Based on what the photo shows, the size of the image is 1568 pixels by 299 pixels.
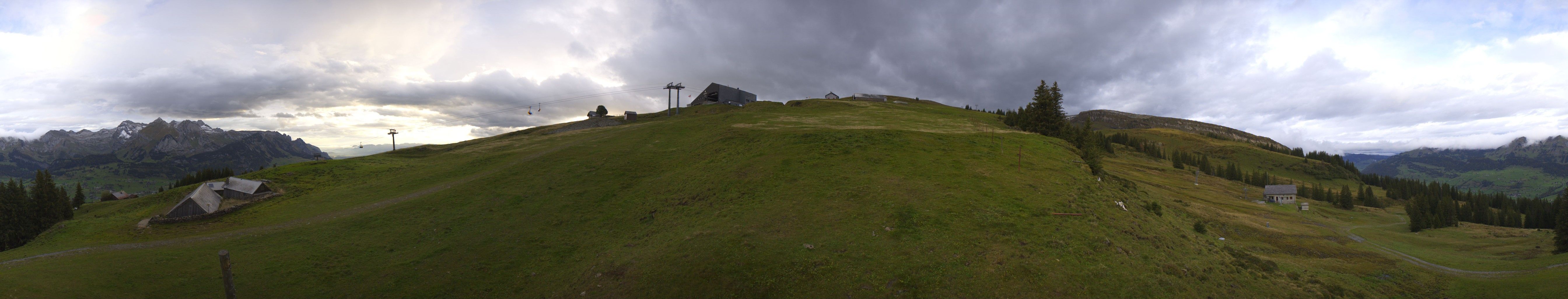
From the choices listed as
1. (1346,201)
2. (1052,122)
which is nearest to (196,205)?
(1052,122)

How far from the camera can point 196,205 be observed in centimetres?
3691

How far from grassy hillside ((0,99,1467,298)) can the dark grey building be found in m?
62.5

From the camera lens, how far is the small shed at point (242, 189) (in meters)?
41.7

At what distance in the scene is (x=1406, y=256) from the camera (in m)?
47.8

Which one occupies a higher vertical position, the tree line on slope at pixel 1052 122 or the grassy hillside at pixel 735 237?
the tree line on slope at pixel 1052 122

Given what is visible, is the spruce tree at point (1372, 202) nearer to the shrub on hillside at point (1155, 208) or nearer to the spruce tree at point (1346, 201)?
the spruce tree at point (1346, 201)

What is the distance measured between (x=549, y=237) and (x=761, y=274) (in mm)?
17967

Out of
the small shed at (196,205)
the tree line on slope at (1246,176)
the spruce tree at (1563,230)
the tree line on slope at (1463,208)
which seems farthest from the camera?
the tree line on slope at (1246,176)

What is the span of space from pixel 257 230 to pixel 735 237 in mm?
35070

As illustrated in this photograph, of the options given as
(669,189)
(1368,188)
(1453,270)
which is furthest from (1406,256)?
(1368,188)

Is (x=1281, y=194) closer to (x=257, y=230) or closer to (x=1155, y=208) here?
(x=1155, y=208)

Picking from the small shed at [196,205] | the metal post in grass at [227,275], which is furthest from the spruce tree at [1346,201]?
the small shed at [196,205]

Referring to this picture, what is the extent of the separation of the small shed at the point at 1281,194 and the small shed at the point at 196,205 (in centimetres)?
16199

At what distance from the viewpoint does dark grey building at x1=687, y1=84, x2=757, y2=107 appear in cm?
11338
